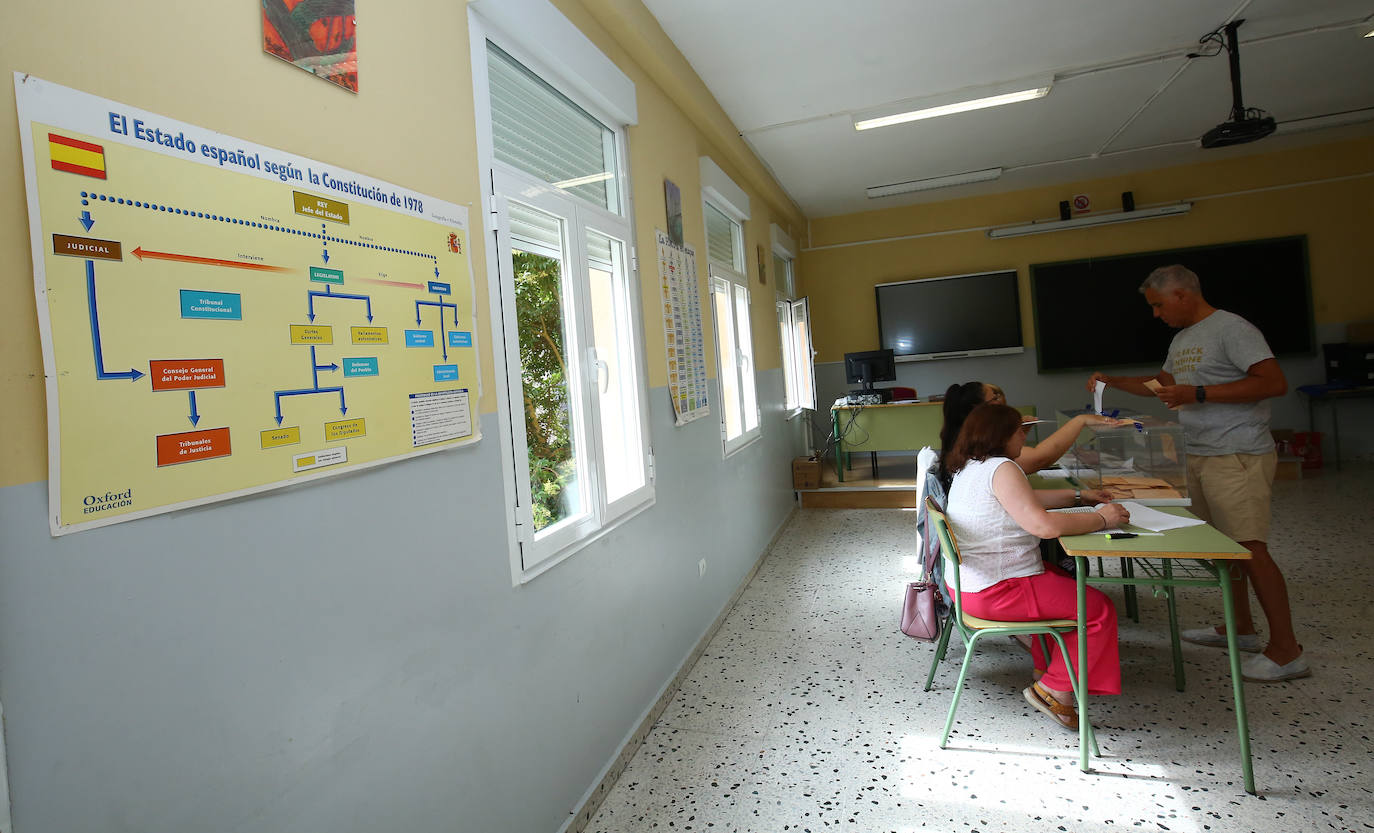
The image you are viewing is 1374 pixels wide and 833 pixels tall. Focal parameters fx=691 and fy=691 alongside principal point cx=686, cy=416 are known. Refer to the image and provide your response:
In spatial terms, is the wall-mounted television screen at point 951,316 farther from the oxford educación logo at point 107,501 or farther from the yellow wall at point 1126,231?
the oxford educación logo at point 107,501

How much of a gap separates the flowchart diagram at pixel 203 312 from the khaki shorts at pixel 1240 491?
307 cm

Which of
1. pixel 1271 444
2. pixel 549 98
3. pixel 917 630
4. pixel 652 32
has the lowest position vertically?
pixel 917 630

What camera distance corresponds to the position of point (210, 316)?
1130 millimetres

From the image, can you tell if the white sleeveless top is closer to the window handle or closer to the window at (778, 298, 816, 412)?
the window handle

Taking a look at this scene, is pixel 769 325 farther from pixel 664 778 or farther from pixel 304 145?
pixel 304 145

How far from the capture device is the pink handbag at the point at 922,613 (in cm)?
294

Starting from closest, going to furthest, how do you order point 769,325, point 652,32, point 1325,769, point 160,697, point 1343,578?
point 160,697 < point 1325,769 < point 652,32 < point 1343,578 < point 769,325

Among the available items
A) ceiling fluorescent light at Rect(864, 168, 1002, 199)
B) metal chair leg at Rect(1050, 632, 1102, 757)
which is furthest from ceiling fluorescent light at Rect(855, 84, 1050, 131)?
metal chair leg at Rect(1050, 632, 1102, 757)

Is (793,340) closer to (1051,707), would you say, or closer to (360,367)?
(1051,707)

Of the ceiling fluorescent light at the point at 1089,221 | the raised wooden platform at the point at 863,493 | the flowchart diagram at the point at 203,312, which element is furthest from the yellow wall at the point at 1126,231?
the flowchart diagram at the point at 203,312

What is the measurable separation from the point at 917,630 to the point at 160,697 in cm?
267

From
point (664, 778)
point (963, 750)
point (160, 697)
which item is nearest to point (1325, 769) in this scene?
point (963, 750)

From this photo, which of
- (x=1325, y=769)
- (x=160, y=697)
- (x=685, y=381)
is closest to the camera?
(x=160, y=697)

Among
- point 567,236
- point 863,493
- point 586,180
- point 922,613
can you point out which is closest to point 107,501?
point 567,236
